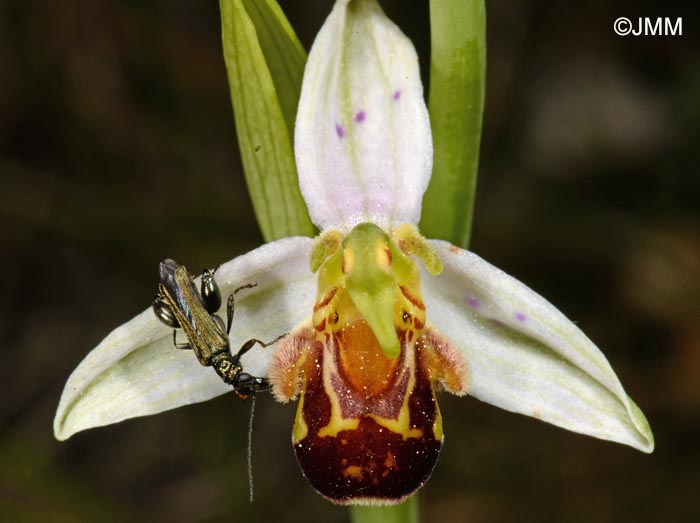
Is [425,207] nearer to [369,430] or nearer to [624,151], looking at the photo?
[369,430]

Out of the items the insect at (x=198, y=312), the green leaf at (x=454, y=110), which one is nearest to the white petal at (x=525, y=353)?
the green leaf at (x=454, y=110)

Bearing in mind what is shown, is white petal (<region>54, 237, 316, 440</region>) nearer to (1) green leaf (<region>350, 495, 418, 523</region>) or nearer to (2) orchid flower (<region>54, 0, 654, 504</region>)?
(2) orchid flower (<region>54, 0, 654, 504</region>)

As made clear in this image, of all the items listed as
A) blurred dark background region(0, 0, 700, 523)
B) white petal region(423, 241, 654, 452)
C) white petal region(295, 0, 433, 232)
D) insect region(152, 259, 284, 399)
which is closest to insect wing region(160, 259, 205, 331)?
insect region(152, 259, 284, 399)

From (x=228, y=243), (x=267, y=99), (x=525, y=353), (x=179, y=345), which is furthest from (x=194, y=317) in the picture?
(x=228, y=243)

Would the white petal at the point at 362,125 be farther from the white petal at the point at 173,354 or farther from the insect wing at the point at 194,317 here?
the insect wing at the point at 194,317

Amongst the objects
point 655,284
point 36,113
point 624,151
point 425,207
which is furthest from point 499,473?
point 36,113

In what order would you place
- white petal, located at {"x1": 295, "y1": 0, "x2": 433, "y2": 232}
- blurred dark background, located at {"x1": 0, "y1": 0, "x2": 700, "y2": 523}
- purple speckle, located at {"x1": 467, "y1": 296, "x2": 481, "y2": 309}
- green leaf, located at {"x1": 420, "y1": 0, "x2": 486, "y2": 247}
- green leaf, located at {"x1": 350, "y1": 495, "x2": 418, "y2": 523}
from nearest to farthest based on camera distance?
1. white petal, located at {"x1": 295, "y1": 0, "x2": 433, "y2": 232}
2. green leaf, located at {"x1": 420, "y1": 0, "x2": 486, "y2": 247}
3. purple speckle, located at {"x1": 467, "y1": 296, "x2": 481, "y2": 309}
4. green leaf, located at {"x1": 350, "y1": 495, "x2": 418, "y2": 523}
5. blurred dark background, located at {"x1": 0, "y1": 0, "x2": 700, "y2": 523}

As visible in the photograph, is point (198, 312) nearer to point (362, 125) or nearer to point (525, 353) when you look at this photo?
point (362, 125)
